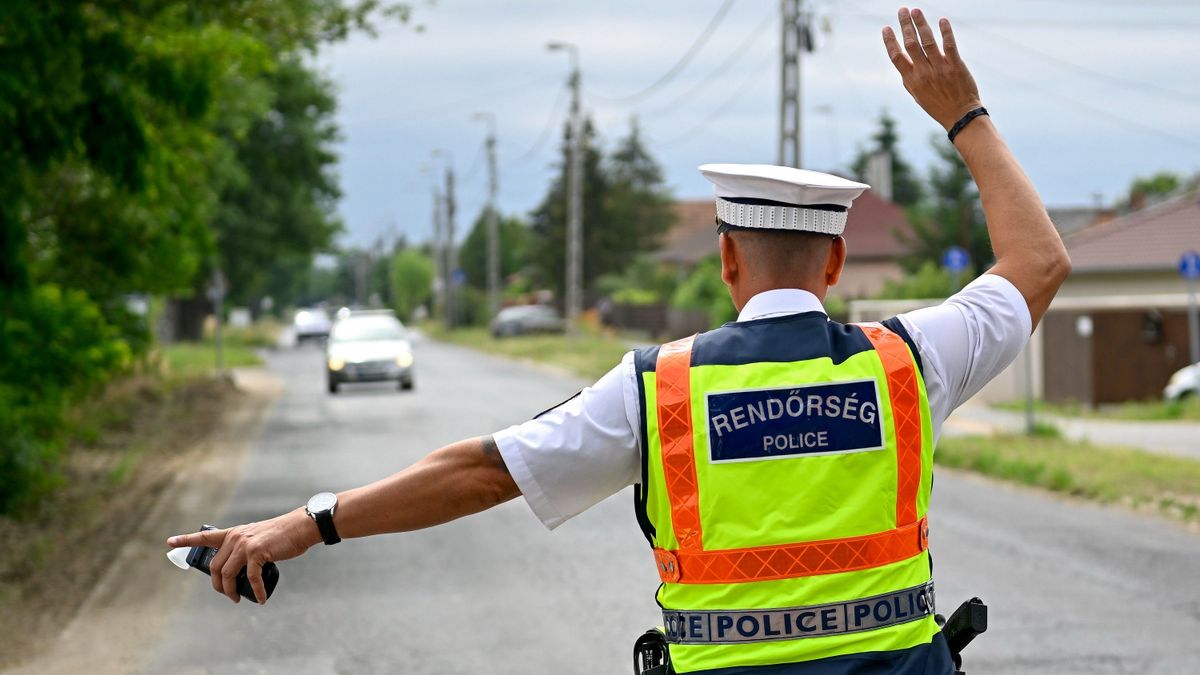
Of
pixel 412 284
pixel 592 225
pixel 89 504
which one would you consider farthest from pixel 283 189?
pixel 412 284

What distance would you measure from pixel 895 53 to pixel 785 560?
1030 mm

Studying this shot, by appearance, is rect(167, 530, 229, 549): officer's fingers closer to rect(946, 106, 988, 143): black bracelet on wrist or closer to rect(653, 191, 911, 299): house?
rect(946, 106, 988, 143): black bracelet on wrist

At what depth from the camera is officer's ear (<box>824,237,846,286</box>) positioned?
2744 mm

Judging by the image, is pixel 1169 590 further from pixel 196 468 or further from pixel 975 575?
pixel 196 468

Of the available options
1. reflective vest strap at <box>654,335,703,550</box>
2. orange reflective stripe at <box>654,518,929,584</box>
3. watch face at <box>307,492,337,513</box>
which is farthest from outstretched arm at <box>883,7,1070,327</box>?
watch face at <box>307,492,337,513</box>

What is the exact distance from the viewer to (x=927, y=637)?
2.61m

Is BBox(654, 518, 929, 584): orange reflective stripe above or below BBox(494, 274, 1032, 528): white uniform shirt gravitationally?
below

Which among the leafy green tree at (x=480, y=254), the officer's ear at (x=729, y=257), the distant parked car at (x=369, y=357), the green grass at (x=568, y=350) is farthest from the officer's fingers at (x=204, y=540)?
the leafy green tree at (x=480, y=254)

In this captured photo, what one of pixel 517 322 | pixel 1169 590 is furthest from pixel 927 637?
pixel 517 322

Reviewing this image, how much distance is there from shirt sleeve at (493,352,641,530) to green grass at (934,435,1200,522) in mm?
10455

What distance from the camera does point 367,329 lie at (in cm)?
3120

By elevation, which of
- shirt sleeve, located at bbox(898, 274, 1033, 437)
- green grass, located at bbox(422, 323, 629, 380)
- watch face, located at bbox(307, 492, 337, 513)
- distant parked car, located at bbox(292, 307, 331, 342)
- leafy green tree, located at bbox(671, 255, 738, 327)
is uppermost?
shirt sleeve, located at bbox(898, 274, 1033, 437)

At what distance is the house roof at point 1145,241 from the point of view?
3591cm

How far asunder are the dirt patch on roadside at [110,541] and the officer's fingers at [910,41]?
5.70m
